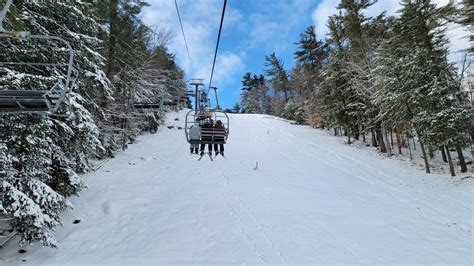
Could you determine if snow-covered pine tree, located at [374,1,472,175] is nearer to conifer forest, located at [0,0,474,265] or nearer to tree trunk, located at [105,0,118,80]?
conifer forest, located at [0,0,474,265]

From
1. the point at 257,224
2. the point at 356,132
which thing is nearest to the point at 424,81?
the point at 356,132

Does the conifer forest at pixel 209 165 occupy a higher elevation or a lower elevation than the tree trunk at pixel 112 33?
lower

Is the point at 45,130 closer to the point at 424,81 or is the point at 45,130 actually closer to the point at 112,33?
the point at 112,33

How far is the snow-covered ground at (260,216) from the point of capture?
971cm

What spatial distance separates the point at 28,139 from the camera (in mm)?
8492

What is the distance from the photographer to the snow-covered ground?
9711 mm

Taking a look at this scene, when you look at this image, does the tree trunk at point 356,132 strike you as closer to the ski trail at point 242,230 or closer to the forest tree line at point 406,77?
the forest tree line at point 406,77

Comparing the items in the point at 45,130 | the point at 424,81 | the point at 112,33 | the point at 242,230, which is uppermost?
the point at 112,33

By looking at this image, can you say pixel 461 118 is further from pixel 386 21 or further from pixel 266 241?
pixel 266 241

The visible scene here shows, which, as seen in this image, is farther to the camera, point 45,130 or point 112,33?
point 112,33

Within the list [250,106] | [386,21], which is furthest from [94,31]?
[250,106]

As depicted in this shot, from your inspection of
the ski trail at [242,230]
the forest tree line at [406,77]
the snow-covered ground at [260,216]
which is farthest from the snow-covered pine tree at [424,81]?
the ski trail at [242,230]

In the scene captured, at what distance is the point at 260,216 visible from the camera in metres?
12.3

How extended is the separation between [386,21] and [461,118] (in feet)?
35.5
